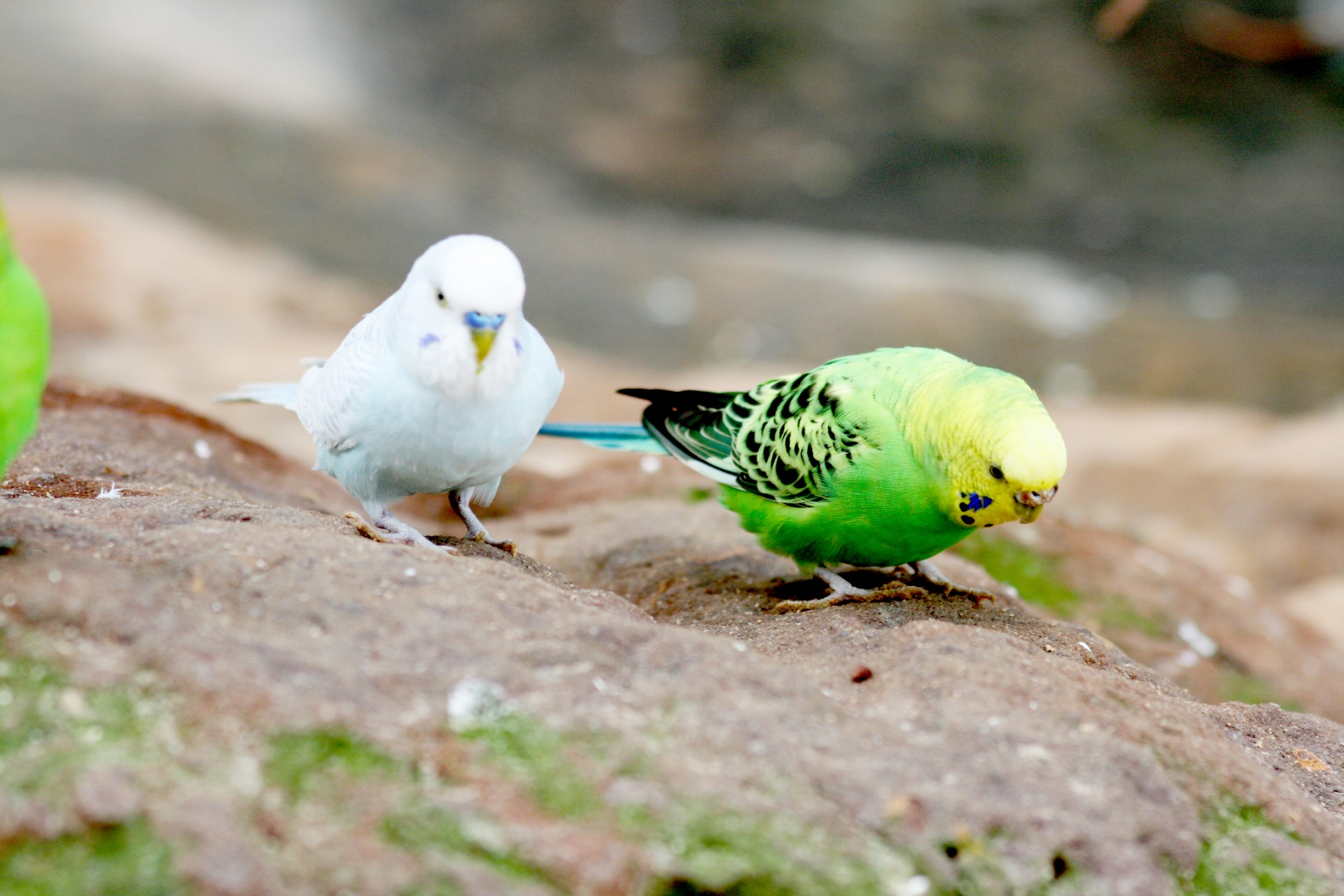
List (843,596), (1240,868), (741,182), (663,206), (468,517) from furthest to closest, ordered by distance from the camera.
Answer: (741,182), (663,206), (468,517), (843,596), (1240,868)

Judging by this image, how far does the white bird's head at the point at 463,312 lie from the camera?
2934 millimetres

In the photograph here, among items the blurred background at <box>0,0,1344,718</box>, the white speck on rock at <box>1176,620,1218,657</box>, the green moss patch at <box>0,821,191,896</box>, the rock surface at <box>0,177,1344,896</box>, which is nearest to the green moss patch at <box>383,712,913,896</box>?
the rock surface at <box>0,177,1344,896</box>

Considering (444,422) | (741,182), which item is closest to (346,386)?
(444,422)

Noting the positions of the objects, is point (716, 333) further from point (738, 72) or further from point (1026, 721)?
point (1026, 721)

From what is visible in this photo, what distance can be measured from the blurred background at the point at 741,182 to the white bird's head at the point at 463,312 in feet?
20.2

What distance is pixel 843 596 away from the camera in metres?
4.00

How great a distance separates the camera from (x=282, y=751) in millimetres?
2277

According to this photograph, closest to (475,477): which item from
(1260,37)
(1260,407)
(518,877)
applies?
(518,877)

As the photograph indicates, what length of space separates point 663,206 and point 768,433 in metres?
12.1

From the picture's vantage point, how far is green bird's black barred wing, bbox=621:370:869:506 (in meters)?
3.84

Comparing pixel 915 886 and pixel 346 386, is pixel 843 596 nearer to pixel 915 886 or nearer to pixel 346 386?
pixel 915 886

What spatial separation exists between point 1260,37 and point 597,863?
1273 centimetres

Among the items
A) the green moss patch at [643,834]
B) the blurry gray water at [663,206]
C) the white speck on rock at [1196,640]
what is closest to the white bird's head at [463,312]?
the green moss patch at [643,834]

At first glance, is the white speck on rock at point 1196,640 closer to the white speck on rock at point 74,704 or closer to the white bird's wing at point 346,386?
the white bird's wing at point 346,386
